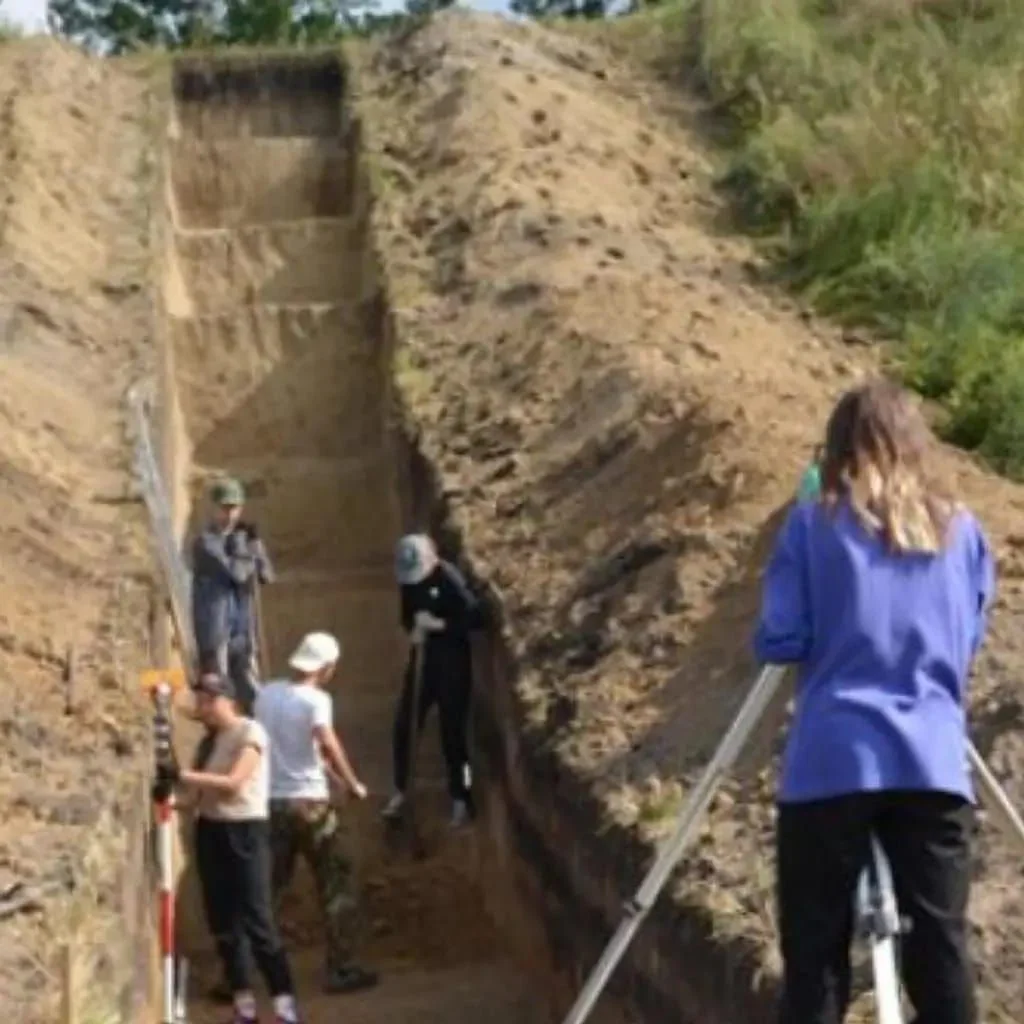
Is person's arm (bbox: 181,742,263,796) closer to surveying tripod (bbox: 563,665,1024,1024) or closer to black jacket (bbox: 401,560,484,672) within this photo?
black jacket (bbox: 401,560,484,672)

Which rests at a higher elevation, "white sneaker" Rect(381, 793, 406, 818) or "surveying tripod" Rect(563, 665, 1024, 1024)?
"surveying tripod" Rect(563, 665, 1024, 1024)

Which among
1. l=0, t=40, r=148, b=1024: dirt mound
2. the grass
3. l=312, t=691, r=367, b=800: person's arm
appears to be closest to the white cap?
l=312, t=691, r=367, b=800: person's arm

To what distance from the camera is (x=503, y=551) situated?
47.5ft

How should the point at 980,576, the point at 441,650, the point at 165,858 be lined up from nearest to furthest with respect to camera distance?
the point at 980,576 < the point at 165,858 < the point at 441,650

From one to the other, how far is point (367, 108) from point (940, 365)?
331 inches

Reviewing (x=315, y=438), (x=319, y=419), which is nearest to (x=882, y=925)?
(x=315, y=438)

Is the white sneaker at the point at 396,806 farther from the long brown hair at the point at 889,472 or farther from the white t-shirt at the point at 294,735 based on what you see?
the long brown hair at the point at 889,472

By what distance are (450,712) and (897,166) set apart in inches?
234

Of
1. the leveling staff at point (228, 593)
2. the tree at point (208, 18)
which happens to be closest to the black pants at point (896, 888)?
the leveling staff at point (228, 593)

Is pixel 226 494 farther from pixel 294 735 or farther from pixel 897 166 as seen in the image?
pixel 897 166

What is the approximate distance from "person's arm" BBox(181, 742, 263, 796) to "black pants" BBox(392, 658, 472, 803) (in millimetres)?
3225

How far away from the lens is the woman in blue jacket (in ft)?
19.7

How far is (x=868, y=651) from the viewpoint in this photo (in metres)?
6.05

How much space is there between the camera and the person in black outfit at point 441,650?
1401 centimetres
